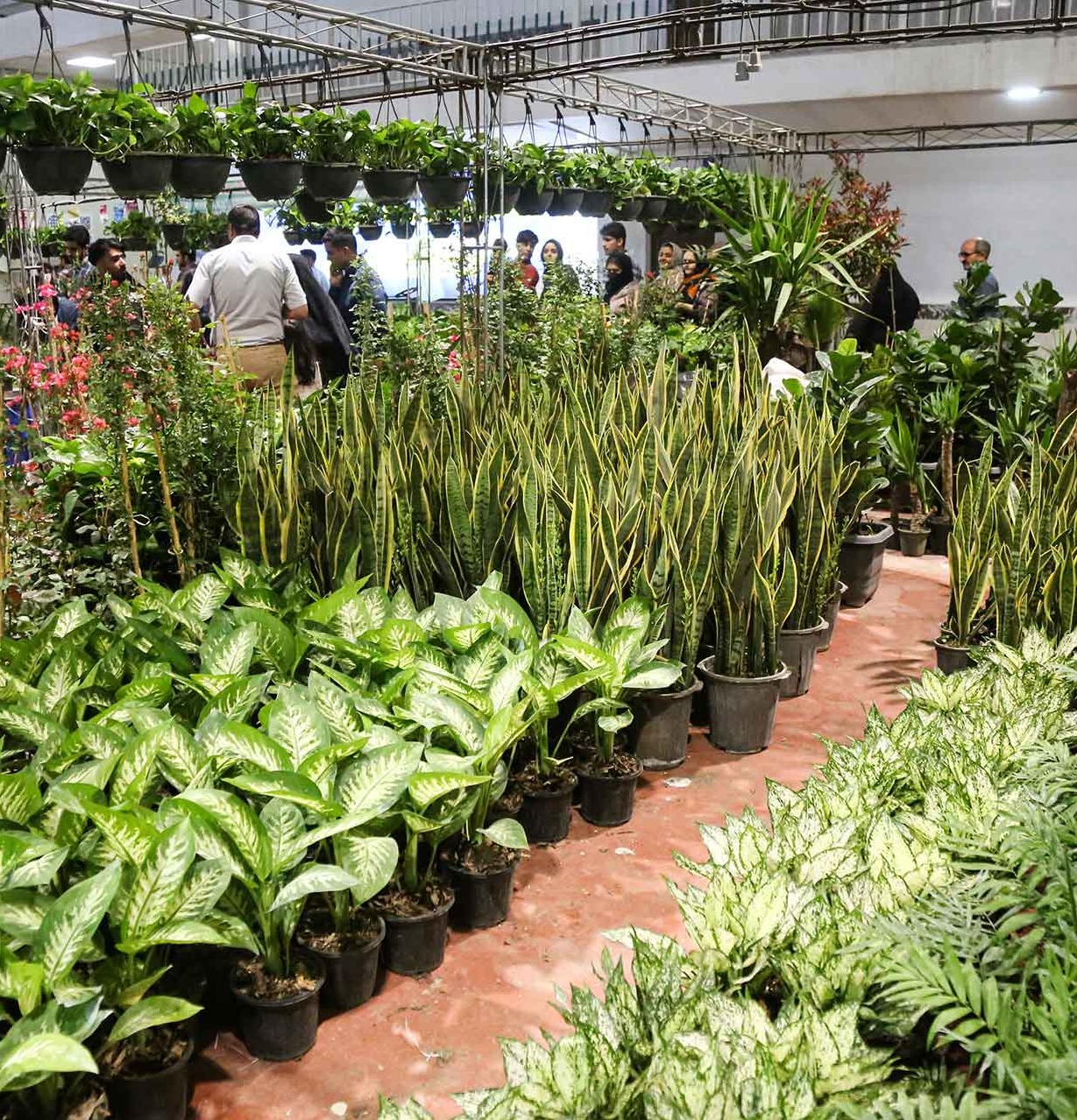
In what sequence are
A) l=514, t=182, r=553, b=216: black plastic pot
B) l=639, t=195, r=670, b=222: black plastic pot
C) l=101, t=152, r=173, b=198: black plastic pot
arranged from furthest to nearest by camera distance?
l=639, t=195, r=670, b=222: black plastic pot < l=514, t=182, r=553, b=216: black plastic pot < l=101, t=152, r=173, b=198: black plastic pot

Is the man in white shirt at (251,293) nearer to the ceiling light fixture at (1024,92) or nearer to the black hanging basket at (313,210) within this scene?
the black hanging basket at (313,210)

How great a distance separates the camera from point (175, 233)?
8656 mm

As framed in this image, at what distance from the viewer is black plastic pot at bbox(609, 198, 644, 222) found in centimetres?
677

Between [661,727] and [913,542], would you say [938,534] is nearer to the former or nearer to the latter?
[913,542]

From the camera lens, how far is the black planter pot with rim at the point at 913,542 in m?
5.25

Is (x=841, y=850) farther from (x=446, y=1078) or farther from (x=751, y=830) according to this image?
(x=446, y=1078)

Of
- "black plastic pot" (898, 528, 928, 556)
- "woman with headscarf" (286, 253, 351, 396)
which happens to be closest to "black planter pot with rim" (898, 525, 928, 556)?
Result: "black plastic pot" (898, 528, 928, 556)

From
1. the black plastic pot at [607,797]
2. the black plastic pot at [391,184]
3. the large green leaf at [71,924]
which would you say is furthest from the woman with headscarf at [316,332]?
the large green leaf at [71,924]

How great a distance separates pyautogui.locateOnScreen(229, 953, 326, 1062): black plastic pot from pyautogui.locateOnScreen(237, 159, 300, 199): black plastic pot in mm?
3486

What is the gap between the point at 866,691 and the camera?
3.67 meters

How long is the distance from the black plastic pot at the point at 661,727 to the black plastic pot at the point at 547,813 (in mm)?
395

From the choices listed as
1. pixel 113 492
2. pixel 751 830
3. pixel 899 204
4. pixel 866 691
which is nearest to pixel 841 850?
pixel 751 830

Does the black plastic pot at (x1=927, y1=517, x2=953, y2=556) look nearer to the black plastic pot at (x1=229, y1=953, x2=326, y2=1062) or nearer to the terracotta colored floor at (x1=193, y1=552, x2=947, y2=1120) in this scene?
the terracotta colored floor at (x1=193, y1=552, x2=947, y2=1120)

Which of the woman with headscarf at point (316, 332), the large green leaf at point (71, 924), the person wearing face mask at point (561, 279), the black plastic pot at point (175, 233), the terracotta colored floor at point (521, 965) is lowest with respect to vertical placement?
the terracotta colored floor at point (521, 965)
